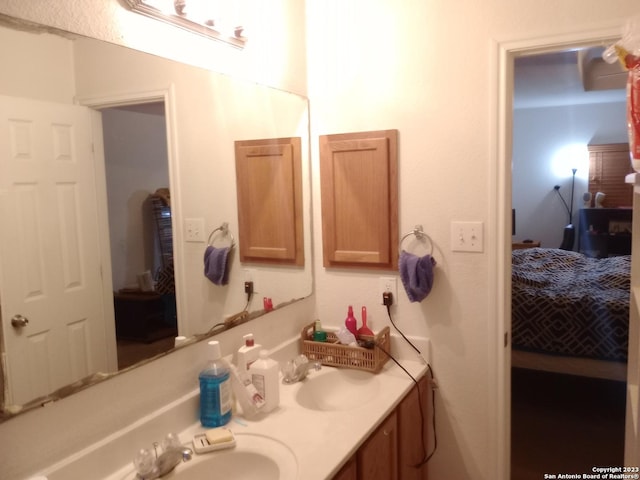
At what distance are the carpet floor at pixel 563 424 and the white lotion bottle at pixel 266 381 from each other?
156cm

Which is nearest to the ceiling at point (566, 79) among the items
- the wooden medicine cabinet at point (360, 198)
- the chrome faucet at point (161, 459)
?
the wooden medicine cabinet at point (360, 198)

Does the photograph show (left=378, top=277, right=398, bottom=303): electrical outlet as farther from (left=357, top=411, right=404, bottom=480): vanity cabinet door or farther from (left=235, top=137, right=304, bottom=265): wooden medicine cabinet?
(left=357, top=411, right=404, bottom=480): vanity cabinet door

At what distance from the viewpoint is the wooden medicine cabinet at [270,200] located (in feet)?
6.00

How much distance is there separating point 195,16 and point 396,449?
1507 mm

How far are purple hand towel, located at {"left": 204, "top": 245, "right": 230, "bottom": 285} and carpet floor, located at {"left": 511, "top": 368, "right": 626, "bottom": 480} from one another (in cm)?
180

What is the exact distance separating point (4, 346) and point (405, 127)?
4.70 ft

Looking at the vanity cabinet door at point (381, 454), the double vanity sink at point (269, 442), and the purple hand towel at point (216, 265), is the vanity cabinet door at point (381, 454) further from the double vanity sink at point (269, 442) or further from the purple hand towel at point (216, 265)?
the purple hand towel at point (216, 265)

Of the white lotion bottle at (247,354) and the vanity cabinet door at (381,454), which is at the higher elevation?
the white lotion bottle at (247,354)

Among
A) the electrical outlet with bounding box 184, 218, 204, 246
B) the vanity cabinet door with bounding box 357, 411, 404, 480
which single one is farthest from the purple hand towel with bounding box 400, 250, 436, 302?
the electrical outlet with bounding box 184, 218, 204, 246

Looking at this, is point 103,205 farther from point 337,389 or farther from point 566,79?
point 566,79

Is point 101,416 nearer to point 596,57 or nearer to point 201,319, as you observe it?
point 201,319

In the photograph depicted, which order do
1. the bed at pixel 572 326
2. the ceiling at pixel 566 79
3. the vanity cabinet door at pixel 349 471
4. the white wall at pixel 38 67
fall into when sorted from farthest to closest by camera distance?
the ceiling at pixel 566 79 → the bed at pixel 572 326 → the vanity cabinet door at pixel 349 471 → the white wall at pixel 38 67

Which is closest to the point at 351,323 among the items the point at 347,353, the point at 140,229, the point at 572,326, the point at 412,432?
the point at 347,353

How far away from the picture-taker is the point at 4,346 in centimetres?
101
